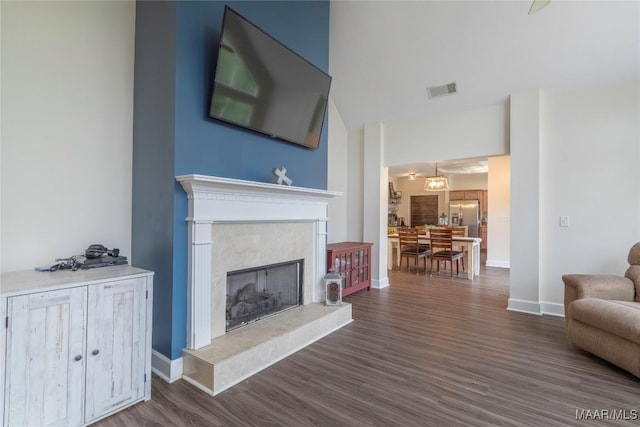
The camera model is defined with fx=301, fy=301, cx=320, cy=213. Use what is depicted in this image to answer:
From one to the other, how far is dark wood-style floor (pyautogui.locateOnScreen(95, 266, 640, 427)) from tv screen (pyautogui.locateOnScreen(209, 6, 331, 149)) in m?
2.05

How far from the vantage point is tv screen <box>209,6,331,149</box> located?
2.40 metres

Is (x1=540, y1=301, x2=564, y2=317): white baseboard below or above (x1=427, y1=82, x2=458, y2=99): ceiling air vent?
below

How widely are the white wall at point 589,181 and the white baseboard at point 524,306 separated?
17cm

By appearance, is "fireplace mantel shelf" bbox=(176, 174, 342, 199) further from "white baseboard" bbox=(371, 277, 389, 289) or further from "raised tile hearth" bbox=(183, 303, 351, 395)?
"white baseboard" bbox=(371, 277, 389, 289)

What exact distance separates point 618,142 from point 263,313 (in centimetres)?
433

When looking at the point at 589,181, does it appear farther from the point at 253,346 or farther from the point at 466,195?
the point at 466,195

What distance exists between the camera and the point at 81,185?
2346 mm

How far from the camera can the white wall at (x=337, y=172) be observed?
5125mm

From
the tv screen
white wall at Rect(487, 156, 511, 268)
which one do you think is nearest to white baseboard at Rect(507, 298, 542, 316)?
the tv screen

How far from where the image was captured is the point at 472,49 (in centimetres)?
367

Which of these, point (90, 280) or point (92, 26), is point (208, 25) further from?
A: point (90, 280)

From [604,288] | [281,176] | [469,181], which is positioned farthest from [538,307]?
[469,181]

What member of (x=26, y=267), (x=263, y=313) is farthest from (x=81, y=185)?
(x=263, y=313)

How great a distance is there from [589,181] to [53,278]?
510cm
